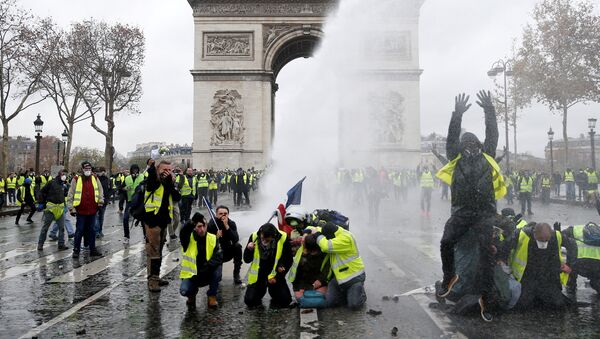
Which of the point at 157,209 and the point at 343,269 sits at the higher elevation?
the point at 157,209

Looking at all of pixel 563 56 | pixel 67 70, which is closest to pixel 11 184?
pixel 67 70

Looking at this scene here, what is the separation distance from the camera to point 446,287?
18.4 ft

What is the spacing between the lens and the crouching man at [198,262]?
18.8 ft

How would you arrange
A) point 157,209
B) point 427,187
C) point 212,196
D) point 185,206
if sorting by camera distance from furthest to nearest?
point 212,196 → point 427,187 → point 185,206 → point 157,209

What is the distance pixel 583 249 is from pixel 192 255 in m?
4.83

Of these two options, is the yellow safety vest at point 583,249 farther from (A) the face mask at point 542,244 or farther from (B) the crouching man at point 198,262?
(B) the crouching man at point 198,262

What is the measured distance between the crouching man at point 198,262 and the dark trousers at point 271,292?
1.38 feet

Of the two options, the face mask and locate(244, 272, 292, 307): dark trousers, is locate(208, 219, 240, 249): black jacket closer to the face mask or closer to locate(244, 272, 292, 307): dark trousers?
locate(244, 272, 292, 307): dark trousers

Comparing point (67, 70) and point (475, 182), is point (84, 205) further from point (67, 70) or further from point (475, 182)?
point (67, 70)

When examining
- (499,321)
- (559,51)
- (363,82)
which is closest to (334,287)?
(499,321)

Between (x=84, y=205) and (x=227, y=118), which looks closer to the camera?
(x=84, y=205)

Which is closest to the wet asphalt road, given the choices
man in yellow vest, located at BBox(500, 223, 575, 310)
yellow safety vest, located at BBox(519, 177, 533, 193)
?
man in yellow vest, located at BBox(500, 223, 575, 310)

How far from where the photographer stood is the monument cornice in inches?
1308

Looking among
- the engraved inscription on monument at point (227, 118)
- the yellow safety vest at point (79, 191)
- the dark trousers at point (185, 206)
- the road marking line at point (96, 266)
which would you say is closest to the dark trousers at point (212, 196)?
the dark trousers at point (185, 206)
